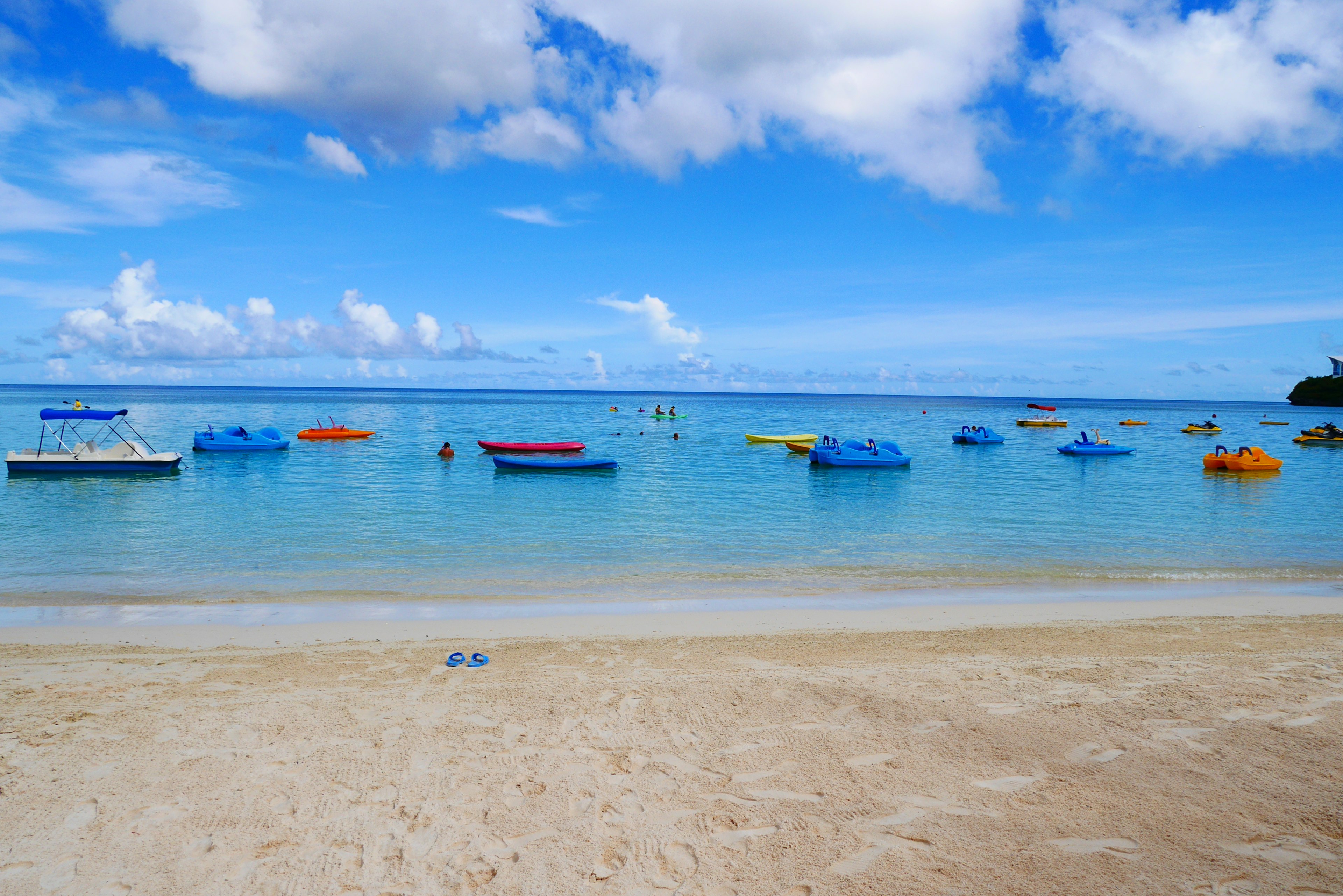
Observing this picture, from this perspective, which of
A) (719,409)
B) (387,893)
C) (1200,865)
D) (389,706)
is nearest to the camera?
(387,893)

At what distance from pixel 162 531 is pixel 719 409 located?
139 metres

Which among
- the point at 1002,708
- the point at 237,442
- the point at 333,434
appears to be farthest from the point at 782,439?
the point at 1002,708

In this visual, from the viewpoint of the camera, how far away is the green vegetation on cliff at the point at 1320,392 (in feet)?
495

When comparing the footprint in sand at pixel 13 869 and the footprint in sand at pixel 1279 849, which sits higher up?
the footprint in sand at pixel 1279 849

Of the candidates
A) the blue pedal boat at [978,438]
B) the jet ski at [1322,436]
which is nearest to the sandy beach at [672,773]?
the blue pedal boat at [978,438]

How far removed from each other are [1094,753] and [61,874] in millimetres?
8095

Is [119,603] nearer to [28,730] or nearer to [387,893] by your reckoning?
[28,730]

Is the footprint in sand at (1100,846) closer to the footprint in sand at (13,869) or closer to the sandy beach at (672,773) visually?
the sandy beach at (672,773)

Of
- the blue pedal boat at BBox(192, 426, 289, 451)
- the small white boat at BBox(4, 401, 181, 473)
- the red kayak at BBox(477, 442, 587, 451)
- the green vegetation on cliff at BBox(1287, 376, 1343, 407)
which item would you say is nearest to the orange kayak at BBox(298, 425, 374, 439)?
the blue pedal boat at BBox(192, 426, 289, 451)

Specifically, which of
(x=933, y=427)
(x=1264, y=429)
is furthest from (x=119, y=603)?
(x=1264, y=429)

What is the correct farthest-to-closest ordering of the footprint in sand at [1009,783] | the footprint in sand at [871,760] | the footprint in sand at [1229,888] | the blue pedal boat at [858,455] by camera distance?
the blue pedal boat at [858,455], the footprint in sand at [871,760], the footprint in sand at [1009,783], the footprint in sand at [1229,888]

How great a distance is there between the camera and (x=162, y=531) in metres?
19.9

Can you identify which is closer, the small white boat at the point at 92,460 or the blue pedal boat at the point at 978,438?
the small white boat at the point at 92,460

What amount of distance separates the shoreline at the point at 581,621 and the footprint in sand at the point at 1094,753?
14.4 ft
